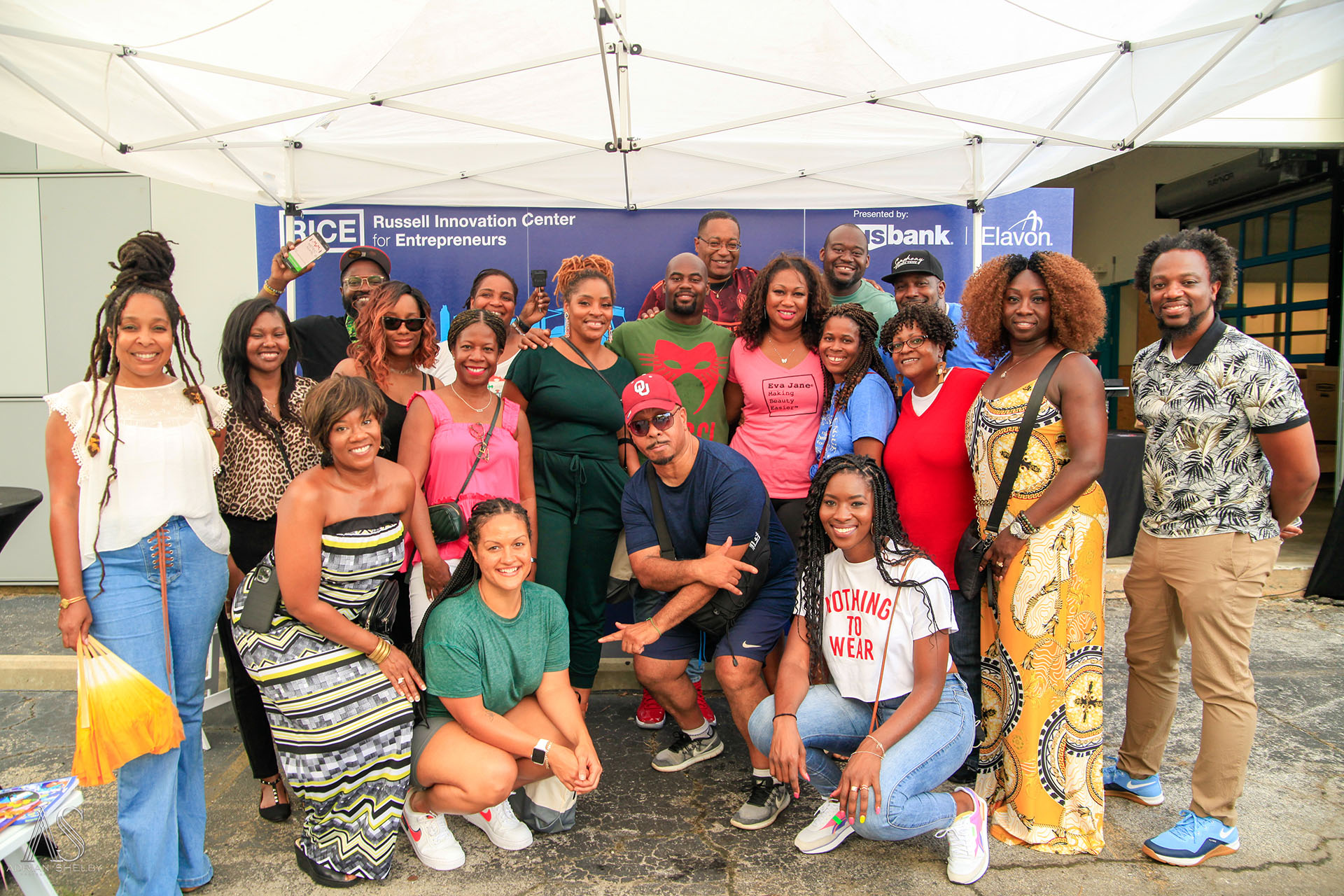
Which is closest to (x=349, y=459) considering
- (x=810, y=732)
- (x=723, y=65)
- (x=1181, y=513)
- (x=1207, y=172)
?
(x=810, y=732)

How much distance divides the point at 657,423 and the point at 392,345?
134 cm

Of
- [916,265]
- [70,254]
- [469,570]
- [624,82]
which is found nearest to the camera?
[469,570]

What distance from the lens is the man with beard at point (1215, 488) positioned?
2.78 metres

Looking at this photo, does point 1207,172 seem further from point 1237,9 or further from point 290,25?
point 290,25

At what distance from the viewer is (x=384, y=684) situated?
2.83 meters

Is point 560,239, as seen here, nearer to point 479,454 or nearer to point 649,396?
point 479,454

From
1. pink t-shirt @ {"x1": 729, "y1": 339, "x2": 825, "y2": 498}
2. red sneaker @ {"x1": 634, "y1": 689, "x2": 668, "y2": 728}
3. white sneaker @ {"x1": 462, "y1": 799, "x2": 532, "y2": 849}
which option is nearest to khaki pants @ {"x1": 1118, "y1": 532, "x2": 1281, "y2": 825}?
pink t-shirt @ {"x1": 729, "y1": 339, "x2": 825, "y2": 498}

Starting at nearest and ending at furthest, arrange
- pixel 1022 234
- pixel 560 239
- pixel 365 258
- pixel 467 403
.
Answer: pixel 467 403, pixel 365 258, pixel 560 239, pixel 1022 234

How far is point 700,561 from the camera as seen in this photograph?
321 cm

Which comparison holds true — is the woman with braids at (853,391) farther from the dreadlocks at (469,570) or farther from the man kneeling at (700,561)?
the dreadlocks at (469,570)

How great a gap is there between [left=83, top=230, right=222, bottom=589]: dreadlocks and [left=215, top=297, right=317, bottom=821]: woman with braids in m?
0.18

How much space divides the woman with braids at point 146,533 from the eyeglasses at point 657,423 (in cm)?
151

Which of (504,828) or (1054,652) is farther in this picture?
(504,828)

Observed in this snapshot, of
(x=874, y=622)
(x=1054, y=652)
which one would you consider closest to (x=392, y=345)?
(x=874, y=622)
